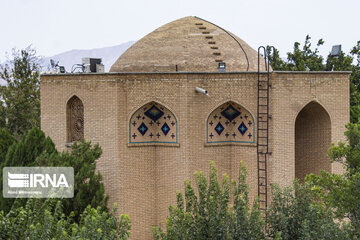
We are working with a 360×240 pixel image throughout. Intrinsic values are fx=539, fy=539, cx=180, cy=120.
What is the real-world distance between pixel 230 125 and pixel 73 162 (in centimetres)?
443

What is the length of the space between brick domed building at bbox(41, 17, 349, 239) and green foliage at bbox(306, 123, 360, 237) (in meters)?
2.60

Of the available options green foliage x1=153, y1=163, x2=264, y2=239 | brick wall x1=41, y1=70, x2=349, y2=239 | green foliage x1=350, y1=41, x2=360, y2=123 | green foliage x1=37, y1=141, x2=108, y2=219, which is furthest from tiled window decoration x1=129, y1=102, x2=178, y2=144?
green foliage x1=350, y1=41, x2=360, y2=123

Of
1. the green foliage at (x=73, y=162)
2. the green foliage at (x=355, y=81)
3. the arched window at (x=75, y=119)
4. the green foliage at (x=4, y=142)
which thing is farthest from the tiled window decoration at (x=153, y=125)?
the green foliage at (x=355, y=81)

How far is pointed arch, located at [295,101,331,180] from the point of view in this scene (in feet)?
47.3

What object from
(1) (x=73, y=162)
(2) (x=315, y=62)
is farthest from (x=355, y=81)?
(1) (x=73, y=162)

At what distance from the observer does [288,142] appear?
13.9 metres

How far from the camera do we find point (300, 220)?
28.3 feet

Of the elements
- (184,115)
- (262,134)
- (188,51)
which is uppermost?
(188,51)

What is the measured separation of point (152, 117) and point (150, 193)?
2063 millimetres

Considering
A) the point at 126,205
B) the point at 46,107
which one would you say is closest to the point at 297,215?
the point at 126,205

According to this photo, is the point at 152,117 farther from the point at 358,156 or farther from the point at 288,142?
the point at 358,156

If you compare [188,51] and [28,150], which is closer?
[28,150]

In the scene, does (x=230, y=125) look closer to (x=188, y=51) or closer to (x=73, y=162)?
(x=188, y=51)

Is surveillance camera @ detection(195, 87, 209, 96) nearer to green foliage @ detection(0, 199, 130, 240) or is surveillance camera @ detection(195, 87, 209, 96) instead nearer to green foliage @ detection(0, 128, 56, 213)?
green foliage @ detection(0, 128, 56, 213)
